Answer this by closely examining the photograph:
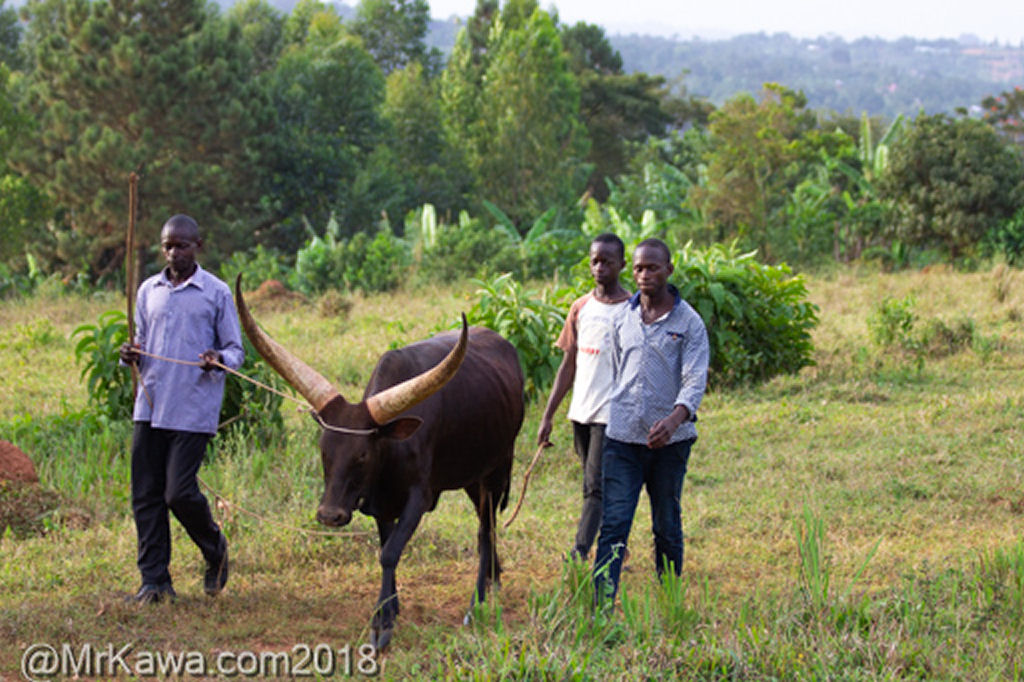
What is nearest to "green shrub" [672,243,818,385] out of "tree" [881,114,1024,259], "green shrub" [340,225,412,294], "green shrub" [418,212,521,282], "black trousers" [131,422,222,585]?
"black trousers" [131,422,222,585]

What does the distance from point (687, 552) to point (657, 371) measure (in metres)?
1.77

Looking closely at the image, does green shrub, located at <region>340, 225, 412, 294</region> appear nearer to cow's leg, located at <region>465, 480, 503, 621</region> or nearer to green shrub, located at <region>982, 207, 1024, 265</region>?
green shrub, located at <region>982, 207, 1024, 265</region>

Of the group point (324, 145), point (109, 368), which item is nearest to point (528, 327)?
point (109, 368)

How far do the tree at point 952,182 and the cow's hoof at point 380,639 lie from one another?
17.3 metres

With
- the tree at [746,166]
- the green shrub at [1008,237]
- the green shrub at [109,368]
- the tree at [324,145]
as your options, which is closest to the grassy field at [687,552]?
the green shrub at [109,368]

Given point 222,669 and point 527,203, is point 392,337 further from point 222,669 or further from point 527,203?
point 527,203

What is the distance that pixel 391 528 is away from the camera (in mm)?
4941

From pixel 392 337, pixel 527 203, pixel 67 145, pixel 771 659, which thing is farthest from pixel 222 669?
pixel 527 203

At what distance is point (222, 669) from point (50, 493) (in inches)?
118

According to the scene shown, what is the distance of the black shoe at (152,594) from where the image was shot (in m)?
5.12

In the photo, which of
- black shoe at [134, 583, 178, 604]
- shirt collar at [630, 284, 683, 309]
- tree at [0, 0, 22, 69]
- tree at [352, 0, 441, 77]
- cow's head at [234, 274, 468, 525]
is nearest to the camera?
cow's head at [234, 274, 468, 525]

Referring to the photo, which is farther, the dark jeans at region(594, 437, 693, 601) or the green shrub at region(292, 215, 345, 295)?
the green shrub at region(292, 215, 345, 295)

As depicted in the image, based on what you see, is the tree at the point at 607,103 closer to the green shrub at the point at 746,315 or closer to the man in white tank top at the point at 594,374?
the green shrub at the point at 746,315

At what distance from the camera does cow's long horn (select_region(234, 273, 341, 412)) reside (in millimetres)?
4594
